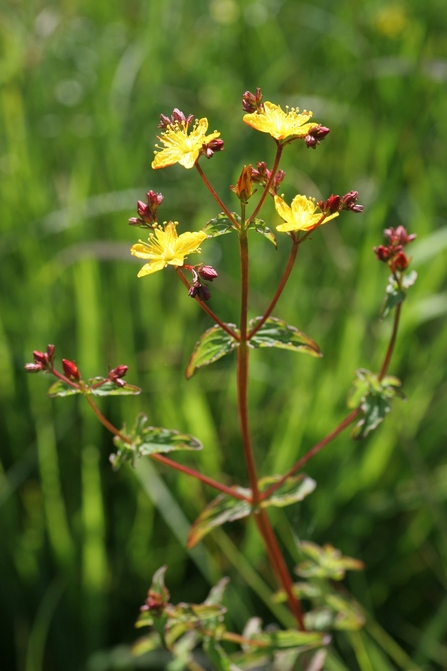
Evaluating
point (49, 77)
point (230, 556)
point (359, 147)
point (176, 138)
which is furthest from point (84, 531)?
point (49, 77)

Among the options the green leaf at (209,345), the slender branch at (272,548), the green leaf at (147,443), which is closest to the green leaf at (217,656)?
the slender branch at (272,548)

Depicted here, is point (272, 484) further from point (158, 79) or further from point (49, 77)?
point (49, 77)

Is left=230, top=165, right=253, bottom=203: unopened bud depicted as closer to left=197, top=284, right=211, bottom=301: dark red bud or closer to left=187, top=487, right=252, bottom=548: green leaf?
left=197, top=284, right=211, bottom=301: dark red bud

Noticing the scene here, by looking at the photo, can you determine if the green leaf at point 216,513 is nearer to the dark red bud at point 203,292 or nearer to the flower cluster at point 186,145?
the dark red bud at point 203,292

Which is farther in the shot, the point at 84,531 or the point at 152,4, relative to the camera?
the point at 152,4

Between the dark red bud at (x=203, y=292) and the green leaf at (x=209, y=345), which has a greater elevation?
the dark red bud at (x=203, y=292)

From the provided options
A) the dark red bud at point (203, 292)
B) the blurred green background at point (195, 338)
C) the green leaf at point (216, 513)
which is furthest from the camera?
the blurred green background at point (195, 338)
